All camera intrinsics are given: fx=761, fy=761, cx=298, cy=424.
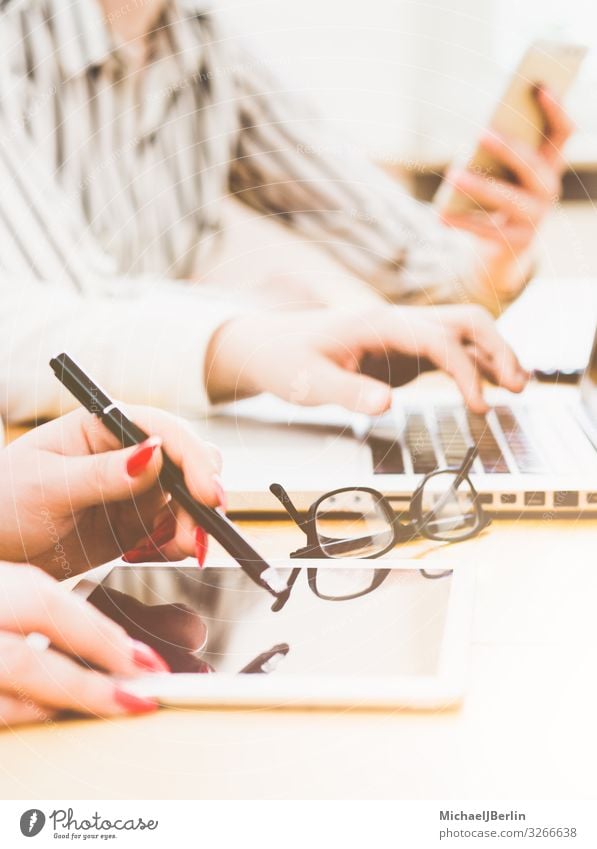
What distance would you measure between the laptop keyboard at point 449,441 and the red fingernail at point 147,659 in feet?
0.44

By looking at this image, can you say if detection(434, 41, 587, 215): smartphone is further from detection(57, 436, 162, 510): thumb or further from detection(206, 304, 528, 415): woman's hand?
detection(57, 436, 162, 510): thumb

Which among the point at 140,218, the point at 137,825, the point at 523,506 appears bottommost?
the point at 137,825

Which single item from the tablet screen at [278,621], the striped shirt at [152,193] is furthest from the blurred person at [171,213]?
the tablet screen at [278,621]

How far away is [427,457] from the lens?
367 mm

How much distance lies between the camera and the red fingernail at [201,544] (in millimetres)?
344

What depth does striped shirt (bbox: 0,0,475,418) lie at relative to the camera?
0.40m

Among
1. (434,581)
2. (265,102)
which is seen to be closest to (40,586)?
(434,581)

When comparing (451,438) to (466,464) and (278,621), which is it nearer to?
(466,464)

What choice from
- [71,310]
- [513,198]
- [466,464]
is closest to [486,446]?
[466,464]

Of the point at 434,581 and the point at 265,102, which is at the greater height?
the point at 265,102

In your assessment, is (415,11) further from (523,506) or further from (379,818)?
(379,818)

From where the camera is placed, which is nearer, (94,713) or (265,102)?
(94,713)

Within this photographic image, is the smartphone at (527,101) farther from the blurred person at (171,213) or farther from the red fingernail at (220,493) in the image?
the red fingernail at (220,493)

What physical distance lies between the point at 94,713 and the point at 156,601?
0.05m
